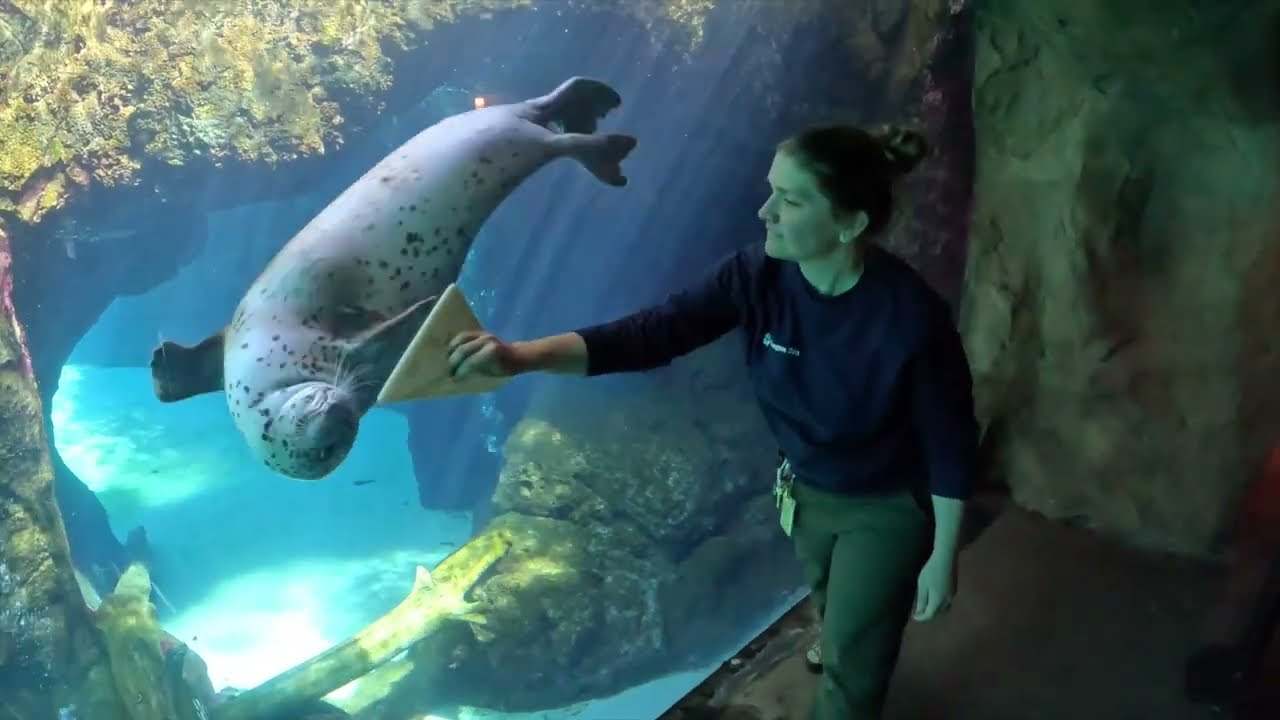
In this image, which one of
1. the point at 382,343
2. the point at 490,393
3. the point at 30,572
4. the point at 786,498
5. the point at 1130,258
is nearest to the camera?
the point at 786,498

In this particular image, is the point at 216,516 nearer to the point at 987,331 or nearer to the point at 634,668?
the point at 634,668

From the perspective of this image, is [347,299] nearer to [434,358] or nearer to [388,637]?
[434,358]

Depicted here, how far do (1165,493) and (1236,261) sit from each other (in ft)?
2.79

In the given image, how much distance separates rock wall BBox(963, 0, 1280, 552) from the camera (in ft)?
7.63

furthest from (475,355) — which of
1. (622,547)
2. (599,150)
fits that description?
(622,547)

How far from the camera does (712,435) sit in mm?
5625

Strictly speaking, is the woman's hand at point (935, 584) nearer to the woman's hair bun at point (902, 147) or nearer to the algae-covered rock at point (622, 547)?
the woman's hair bun at point (902, 147)

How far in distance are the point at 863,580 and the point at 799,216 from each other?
30.1 inches

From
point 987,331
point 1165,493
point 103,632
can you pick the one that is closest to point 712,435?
point 987,331

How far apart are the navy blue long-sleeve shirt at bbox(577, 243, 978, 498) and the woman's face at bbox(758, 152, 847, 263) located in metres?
0.11

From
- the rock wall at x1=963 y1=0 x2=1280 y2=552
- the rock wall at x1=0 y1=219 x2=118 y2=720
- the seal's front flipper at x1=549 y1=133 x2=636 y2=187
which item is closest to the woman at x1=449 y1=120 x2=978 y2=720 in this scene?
the seal's front flipper at x1=549 y1=133 x2=636 y2=187

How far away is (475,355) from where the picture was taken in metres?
1.24

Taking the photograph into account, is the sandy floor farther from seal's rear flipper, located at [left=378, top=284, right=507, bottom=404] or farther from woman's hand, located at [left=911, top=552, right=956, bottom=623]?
seal's rear flipper, located at [left=378, top=284, right=507, bottom=404]

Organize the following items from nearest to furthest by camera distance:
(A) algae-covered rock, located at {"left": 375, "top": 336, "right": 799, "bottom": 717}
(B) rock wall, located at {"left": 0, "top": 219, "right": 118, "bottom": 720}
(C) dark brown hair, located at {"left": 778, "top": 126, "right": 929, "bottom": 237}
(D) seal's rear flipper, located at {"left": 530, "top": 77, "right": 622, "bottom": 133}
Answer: (C) dark brown hair, located at {"left": 778, "top": 126, "right": 929, "bottom": 237} → (D) seal's rear flipper, located at {"left": 530, "top": 77, "right": 622, "bottom": 133} → (B) rock wall, located at {"left": 0, "top": 219, "right": 118, "bottom": 720} → (A) algae-covered rock, located at {"left": 375, "top": 336, "right": 799, "bottom": 717}
